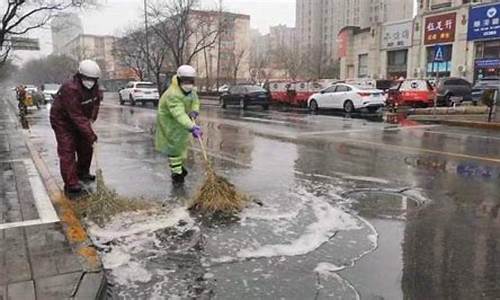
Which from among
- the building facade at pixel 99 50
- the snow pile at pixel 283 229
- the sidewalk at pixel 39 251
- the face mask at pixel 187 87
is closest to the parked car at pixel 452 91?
the face mask at pixel 187 87

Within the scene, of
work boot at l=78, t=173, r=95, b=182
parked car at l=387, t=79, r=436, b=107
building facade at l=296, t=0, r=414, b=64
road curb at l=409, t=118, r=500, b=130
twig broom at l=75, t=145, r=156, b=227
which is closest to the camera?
twig broom at l=75, t=145, r=156, b=227

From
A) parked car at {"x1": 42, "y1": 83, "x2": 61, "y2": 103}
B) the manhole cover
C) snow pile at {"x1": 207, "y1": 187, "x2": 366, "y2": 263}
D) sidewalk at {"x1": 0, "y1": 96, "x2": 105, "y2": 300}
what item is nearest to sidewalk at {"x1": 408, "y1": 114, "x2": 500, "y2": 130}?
the manhole cover

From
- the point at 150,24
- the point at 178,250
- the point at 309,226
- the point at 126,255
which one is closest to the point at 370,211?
the point at 309,226

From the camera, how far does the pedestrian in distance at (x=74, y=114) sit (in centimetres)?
617

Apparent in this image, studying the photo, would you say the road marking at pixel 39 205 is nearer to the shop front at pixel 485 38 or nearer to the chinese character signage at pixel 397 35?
the shop front at pixel 485 38

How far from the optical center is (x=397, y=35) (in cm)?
4431

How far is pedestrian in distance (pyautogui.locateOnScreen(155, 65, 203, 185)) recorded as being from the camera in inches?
265

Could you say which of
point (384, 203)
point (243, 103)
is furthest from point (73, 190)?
point (243, 103)

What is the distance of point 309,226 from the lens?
16.6ft

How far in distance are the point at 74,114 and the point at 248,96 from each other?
72.6ft

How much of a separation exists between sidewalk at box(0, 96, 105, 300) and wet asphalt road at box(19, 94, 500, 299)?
1.41 feet

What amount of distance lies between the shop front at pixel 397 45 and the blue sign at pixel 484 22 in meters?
6.30

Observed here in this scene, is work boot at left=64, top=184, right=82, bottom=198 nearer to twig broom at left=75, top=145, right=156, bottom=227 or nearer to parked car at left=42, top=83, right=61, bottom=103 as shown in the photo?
twig broom at left=75, top=145, right=156, bottom=227

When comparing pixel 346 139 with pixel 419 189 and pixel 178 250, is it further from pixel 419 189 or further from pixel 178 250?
pixel 178 250
